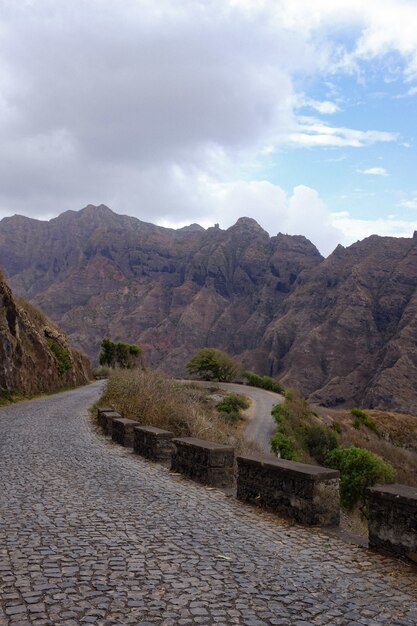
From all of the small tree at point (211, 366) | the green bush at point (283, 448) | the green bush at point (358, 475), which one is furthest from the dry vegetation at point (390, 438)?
the small tree at point (211, 366)

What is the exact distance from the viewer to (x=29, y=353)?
105 ft

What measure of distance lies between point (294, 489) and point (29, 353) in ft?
91.7

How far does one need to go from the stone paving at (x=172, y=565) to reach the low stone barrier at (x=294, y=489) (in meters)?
0.24

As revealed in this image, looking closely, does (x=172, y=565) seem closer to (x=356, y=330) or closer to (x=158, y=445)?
(x=158, y=445)

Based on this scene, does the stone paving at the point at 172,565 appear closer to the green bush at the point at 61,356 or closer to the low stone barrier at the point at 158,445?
the low stone barrier at the point at 158,445

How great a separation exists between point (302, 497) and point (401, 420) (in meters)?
68.4

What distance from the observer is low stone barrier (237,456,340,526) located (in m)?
6.54

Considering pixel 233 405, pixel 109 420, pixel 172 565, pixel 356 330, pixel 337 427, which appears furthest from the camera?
pixel 356 330

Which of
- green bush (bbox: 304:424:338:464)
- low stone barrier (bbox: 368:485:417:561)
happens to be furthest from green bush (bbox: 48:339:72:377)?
low stone barrier (bbox: 368:485:417:561)

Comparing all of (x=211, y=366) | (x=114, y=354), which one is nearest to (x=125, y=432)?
(x=211, y=366)

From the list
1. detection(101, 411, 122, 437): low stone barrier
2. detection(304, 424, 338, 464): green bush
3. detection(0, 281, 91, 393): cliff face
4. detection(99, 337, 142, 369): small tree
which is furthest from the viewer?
detection(99, 337, 142, 369): small tree

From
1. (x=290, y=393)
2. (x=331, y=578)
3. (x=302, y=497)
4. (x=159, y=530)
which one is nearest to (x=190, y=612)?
(x=331, y=578)

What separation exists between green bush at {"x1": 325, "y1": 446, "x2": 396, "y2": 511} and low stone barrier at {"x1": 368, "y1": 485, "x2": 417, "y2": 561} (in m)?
20.3

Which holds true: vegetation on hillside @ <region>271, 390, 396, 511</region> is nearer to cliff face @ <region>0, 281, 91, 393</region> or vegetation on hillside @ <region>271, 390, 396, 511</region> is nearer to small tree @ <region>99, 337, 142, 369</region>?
cliff face @ <region>0, 281, 91, 393</region>
